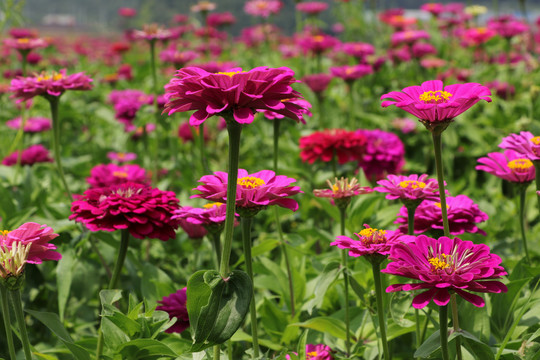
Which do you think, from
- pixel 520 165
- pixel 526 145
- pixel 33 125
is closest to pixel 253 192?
pixel 526 145

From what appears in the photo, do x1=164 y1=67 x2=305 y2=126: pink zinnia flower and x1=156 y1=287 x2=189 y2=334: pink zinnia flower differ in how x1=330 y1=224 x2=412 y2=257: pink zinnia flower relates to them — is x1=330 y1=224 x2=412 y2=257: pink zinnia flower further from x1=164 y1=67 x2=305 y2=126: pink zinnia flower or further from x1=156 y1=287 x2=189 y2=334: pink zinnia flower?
x1=156 y1=287 x2=189 y2=334: pink zinnia flower

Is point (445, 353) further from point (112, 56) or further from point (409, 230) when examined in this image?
point (112, 56)

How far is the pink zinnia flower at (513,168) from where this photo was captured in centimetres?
150

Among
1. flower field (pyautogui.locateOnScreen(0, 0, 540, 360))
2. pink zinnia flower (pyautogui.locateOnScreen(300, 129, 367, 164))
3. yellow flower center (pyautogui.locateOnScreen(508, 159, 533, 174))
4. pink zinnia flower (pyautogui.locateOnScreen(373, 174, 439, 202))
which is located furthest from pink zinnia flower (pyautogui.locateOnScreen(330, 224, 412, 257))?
pink zinnia flower (pyautogui.locateOnScreen(300, 129, 367, 164))

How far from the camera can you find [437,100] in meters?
1.05

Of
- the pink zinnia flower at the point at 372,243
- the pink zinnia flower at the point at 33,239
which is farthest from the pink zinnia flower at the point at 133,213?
the pink zinnia flower at the point at 372,243

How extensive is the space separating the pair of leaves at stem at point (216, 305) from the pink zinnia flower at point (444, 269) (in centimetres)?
25

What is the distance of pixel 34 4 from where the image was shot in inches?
3039

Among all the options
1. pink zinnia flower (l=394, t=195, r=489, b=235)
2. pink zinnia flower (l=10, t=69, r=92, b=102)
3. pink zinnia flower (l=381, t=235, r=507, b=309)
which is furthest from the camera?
pink zinnia flower (l=10, t=69, r=92, b=102)

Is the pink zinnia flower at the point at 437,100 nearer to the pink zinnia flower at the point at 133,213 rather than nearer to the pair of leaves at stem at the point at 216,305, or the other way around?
the pair of leaves at stem at the point at 216,305

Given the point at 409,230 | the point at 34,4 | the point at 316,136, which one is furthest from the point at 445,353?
the point at 34,4

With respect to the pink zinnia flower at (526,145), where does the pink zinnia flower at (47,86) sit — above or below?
above

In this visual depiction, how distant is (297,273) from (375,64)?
7.38 feet

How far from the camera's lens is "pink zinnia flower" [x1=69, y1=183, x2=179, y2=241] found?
4.31 feet
